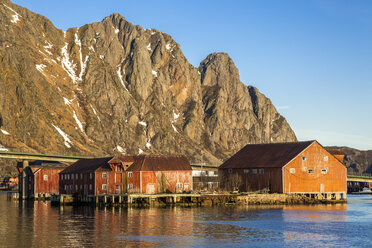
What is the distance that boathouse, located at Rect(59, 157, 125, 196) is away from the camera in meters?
102

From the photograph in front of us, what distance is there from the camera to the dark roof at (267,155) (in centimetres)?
10138

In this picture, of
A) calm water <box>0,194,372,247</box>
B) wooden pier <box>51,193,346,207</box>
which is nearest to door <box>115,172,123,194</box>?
wooden pier <box>51,193,346,207</box>

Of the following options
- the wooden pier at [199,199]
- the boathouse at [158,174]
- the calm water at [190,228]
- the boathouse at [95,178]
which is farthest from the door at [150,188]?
the calm water at [190,228]

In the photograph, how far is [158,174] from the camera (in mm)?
101500

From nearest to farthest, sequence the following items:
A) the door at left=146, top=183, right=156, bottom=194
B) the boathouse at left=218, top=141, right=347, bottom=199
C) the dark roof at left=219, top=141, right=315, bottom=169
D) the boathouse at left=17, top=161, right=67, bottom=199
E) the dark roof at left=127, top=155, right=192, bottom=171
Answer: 1. the boathouse at left=218, top=141, right=347, bottom=199
2. the door at left=146, top=183, right=156, bottom=194
3. the dark roof at left=127, top=155, right=192, bottom=171
4. the dark roof at left=219, top=141, right=315, bottom=169
5. the boathouse at left=17, top=161, right=67, bottom=199

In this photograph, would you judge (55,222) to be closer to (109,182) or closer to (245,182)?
(109,182)

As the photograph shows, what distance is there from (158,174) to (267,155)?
20590 mm

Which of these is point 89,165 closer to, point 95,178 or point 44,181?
point 95,178

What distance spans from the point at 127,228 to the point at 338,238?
21.9m

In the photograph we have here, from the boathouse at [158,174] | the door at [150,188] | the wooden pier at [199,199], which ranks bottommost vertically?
the wooden pier at [199,199]

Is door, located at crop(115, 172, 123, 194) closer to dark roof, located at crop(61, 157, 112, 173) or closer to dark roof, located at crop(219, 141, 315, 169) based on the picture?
dark roof, located at crop(61, 157, 112, 173)

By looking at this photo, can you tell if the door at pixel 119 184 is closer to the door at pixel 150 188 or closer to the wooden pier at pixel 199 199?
the wooden pier at pixel 199 199

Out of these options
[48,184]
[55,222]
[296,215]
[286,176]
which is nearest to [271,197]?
[286,176]

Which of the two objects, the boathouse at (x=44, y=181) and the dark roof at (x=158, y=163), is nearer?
the dark roof at (x=158, y=163)
